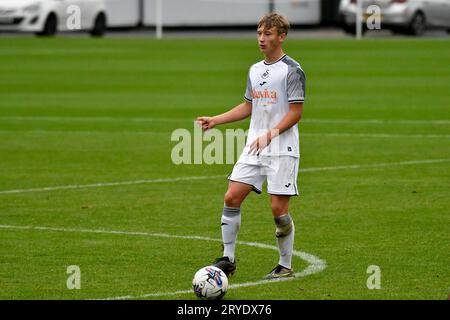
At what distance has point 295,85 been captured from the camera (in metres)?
10.3

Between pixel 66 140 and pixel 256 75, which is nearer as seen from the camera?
pixel 256 75

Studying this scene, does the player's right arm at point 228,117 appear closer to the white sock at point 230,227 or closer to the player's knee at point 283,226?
the white sock at point 230,227

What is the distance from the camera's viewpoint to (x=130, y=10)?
46.2 metres

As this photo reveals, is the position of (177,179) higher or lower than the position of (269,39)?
lower

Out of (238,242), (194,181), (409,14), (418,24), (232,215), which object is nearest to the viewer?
(232,215)

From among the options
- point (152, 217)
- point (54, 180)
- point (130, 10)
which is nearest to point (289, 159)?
point (152, 217)

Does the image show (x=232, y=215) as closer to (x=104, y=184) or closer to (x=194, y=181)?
(x=104, y=184)

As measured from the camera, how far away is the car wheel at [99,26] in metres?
42.1

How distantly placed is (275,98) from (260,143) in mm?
443

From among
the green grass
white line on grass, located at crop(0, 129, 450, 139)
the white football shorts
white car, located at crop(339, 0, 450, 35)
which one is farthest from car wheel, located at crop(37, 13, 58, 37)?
the white football shorts

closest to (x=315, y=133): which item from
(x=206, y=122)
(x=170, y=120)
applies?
(x=170, y=120)

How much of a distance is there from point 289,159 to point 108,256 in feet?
6.36
